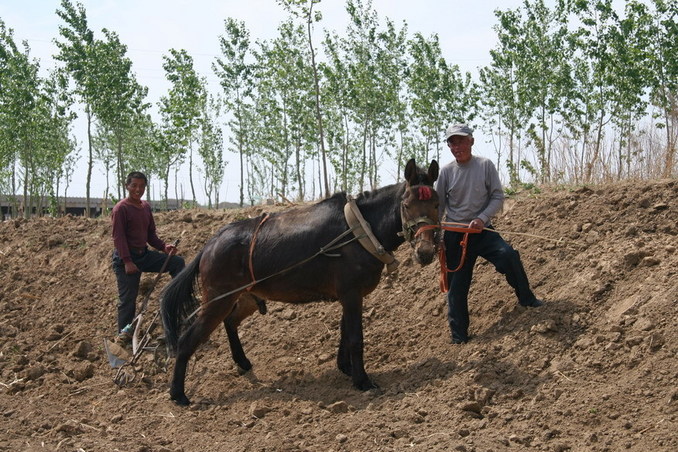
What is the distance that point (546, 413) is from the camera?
510cm

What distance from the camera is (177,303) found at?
23.8 ft

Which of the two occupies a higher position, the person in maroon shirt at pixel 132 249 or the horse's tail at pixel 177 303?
the person in maroon shirt at pixel 132 249

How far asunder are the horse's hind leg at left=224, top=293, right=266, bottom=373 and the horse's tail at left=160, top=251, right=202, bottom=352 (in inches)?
17.8

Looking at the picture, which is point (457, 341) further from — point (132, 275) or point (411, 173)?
point (132, 275)

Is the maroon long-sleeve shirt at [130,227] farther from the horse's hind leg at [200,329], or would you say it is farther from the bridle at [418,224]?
the bridle at [418,224]

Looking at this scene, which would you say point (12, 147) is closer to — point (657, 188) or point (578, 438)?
point (657, 188)

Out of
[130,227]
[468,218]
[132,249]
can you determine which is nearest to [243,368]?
[132,249]

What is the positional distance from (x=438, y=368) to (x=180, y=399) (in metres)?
2.55

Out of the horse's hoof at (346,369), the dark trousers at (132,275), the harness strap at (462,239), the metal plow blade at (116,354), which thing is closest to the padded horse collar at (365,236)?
the harness strap at (462,239)

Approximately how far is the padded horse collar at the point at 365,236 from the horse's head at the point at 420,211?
267mm

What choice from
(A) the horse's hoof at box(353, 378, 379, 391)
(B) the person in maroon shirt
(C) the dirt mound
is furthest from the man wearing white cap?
(B) the person in maroon shirt

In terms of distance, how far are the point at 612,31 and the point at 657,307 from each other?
13800 mm

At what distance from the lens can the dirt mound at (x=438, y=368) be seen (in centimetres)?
512

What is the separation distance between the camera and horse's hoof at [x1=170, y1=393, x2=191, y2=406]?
6.81 meters
